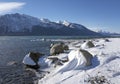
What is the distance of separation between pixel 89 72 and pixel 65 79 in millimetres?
2542

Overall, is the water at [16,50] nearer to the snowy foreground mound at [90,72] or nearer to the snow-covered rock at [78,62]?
the snow-covered rock at [78,62]

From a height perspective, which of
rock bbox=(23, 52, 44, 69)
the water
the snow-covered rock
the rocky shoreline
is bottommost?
the rocky shoreline

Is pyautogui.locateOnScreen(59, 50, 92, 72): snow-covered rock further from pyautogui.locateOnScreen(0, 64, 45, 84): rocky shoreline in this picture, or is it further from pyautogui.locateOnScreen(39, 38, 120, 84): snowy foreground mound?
pyautogui.locateOnScreen(0, 64, 45, 84): rocky shoreline

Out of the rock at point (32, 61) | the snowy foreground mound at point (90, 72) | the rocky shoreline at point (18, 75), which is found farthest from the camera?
the rock at point (32, 61)

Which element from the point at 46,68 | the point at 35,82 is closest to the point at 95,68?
the point at 35,82

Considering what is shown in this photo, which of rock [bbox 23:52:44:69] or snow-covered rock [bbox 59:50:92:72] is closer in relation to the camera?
snow-covered rock [bbox 59:50:92:72]

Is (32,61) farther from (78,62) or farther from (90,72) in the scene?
(90,72)

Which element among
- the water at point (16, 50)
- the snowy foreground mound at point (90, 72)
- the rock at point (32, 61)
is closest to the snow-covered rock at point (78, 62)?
the snowy foreground mound at point (90, 72)

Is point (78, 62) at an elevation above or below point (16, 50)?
above

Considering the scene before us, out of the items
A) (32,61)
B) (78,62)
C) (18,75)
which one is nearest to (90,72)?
(78,62)

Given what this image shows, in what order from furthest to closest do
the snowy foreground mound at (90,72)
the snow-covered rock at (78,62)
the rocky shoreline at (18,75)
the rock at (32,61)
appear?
the rock at (32,61)
the rocky shoreline at (18,75)
the snow-covered rock at (78,62)
the snowy foreground mound at (90,72)

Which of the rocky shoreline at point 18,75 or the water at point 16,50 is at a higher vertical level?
the water at point 16,50

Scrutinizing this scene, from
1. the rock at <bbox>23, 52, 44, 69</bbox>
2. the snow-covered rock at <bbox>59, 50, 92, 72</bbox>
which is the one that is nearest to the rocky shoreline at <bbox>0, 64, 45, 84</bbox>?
the rock at <bbox>23, 52, 44, 69</bbox>

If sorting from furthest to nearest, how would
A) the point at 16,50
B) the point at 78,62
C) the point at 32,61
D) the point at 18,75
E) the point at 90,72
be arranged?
1. the point at 16,50
2. the point at 32,61
3. the point at 18,75
4. the point at 78,62
5. the point at 90,72
